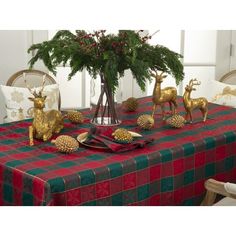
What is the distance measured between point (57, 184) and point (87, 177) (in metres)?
0.12

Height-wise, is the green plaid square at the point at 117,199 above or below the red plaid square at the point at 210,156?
below

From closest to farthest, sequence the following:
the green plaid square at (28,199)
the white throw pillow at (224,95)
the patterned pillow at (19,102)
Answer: the green plaid square at (28,199), the patterned pillow at (19,102), the white throw pillow at (224,95)

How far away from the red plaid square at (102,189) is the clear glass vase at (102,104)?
561mm

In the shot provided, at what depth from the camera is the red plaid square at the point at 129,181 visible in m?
1.69

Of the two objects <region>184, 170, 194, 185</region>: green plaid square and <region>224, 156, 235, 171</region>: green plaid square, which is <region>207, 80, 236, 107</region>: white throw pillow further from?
<region>184, 170, 194, 185</region>: green plaid square

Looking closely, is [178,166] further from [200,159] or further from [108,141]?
[108,141]

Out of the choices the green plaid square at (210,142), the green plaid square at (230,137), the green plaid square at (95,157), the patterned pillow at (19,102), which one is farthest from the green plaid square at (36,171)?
the patterned pillow at (19,102)

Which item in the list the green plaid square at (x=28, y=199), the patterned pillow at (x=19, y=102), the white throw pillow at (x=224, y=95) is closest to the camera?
the green plaid square at (x=28, y=199)

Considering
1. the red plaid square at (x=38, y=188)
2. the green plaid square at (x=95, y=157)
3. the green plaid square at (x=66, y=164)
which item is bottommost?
the red plaid square at (x=38, y=188)

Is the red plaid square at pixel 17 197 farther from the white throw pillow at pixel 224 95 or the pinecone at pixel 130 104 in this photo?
the white throw pillow at pixel 224 95

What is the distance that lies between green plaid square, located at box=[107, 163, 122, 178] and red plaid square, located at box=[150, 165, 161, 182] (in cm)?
18

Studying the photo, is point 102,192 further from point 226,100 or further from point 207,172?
point 226,100

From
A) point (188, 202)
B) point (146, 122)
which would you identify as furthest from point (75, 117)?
point (188, 202)

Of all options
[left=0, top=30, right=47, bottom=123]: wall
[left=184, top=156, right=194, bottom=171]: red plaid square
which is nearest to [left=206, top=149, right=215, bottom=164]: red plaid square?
[left=184, top=156, right=194, bottom=171]: red plaid square
